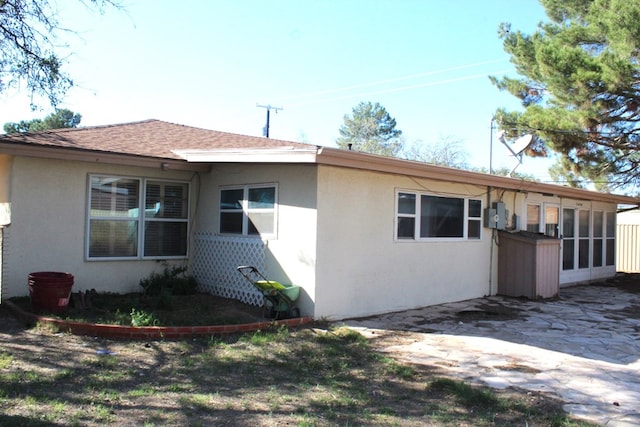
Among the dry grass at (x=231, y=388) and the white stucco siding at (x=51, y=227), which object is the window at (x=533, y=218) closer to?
the dry grass at (x=231, y=388)

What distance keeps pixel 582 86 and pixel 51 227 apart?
12.3 metres

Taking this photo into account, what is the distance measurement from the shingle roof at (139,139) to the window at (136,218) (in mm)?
599

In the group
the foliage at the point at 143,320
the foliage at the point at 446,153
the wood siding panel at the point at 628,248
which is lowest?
the foliage at the point at 143,320

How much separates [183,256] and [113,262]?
53.5 inches

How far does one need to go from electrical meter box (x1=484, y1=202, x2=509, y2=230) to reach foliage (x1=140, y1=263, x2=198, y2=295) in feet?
20.2

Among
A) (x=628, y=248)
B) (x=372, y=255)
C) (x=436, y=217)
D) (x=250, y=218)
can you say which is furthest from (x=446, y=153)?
(x=250, y=218)

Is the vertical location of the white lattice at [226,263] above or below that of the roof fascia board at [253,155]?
below

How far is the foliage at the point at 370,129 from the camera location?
51.1 m

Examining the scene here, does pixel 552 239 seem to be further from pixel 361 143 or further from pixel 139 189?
pixel 361 143

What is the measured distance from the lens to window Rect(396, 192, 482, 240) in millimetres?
9391

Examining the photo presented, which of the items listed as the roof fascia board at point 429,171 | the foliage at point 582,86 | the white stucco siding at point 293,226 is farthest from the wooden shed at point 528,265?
the white stucco siding at point 293,226

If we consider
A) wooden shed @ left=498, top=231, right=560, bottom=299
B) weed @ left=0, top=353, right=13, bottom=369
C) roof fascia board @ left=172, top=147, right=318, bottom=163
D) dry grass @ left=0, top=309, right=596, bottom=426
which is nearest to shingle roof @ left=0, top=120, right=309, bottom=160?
roof fascia board @ left=172, top=147, right=318, bottom=163

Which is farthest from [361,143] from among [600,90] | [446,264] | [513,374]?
[513,374]

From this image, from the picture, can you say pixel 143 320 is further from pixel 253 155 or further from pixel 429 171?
pixel 429 171
